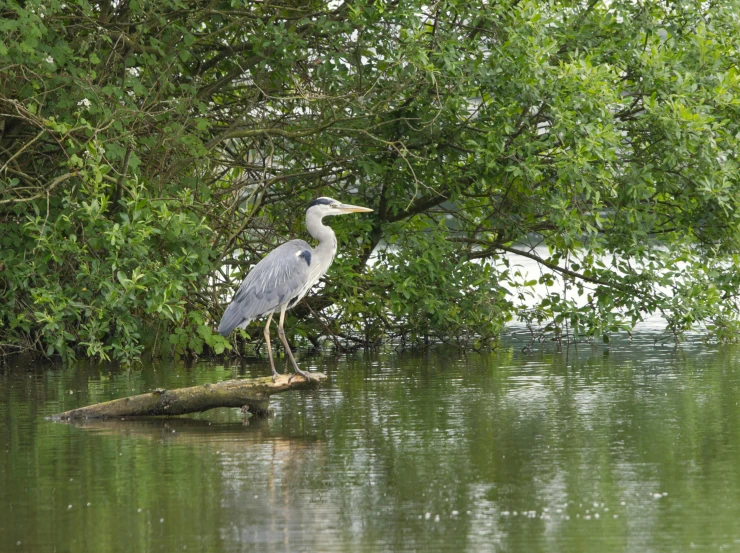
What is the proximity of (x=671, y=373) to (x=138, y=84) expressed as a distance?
19.5 ft

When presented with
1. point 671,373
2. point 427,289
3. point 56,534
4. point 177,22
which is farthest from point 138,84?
point 56,534

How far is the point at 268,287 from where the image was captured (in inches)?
451

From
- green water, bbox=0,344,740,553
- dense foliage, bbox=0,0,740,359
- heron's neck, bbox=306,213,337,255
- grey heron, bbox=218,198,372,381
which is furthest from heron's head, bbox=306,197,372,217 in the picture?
green water, bbox=0,344,740,553

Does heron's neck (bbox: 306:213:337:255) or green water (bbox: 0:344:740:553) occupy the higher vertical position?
heron's neck (bbox: 306:213:337:255)

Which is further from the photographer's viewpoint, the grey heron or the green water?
the grey heron

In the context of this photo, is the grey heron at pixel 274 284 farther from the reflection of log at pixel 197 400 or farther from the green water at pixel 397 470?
the reflection of log at pixel 197 400

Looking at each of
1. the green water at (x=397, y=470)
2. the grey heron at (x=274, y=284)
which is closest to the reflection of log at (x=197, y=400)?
the green water at (x=397, y=470)

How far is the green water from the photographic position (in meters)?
6.11

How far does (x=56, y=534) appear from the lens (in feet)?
20.5

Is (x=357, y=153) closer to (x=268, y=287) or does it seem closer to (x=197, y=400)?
(x=268, y=287)

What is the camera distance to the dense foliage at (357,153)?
12.8m

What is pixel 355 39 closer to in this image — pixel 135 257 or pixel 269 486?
pixel 135 257

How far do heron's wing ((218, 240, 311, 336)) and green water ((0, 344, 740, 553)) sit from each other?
33.8 inches

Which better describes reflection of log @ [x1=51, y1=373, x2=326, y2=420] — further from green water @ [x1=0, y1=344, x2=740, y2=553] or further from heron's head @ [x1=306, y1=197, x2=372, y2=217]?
heron's head @ [x1=306, y1=197, x2=372, y2=217]
